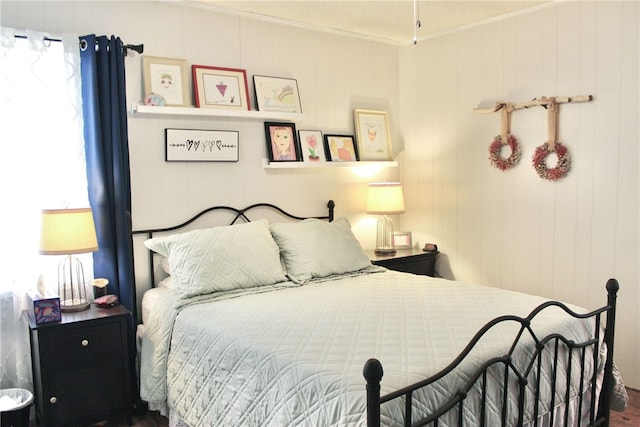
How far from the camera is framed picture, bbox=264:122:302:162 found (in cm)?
394

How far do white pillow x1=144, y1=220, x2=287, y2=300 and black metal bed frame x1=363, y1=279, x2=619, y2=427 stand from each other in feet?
4.48

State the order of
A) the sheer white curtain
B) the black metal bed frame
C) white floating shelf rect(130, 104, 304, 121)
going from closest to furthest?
the black metal bed frame < the sheer white curtain < white floating shelf rect(130, 104, 304, 121)

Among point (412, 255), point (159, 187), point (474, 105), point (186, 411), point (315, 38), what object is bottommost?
point (186, 411)

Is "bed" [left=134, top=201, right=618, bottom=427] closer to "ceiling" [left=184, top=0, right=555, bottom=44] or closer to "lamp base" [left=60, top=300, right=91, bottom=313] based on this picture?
"lamp base" [left=60, top=300, right=91, bottom=313]

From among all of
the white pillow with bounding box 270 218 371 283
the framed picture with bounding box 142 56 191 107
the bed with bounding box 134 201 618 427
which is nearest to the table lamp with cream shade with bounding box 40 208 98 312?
the bed with bounding box 134 201 618 427

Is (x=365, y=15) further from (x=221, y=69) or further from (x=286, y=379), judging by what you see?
(x=286, y=379)

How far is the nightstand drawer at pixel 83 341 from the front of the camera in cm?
275

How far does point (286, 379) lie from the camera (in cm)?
208

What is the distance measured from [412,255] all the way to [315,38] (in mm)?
1753

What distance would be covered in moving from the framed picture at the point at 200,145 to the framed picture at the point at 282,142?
9.8 inches

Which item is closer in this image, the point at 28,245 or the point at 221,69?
the point at 28,245

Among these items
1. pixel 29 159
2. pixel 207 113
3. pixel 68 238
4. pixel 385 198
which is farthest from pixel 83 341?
pixel 385 198

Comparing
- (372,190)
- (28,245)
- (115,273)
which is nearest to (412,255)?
(372,190)

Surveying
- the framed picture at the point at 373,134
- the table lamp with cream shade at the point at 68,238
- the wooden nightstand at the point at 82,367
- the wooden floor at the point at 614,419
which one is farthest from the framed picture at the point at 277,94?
the wooden floor at the point at 614,419
